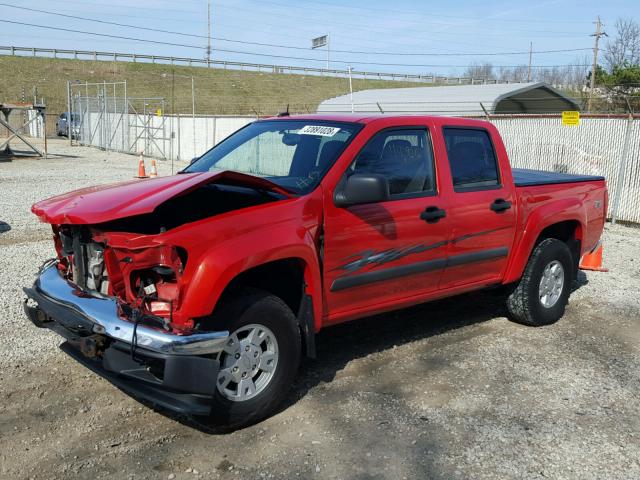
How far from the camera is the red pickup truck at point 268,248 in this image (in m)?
3.46

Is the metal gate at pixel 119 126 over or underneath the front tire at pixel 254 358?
over

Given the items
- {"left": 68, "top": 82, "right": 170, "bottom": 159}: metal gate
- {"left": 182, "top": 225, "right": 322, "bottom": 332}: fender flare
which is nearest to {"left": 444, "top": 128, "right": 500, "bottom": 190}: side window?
{"left": 182, "top": 225, "right": 322, "bottom": 332}: fender flare

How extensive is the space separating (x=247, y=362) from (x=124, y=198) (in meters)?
1.19

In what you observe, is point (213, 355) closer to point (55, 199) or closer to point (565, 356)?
point (55, 199)

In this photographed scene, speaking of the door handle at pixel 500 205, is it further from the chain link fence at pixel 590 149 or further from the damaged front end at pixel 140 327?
the chain link fence at pixel 590 149

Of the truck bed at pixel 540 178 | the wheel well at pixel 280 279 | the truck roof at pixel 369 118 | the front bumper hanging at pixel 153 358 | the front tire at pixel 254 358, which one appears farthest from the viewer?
the truck bed at pixel 540 178

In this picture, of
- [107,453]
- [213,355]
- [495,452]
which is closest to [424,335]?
[495,452]

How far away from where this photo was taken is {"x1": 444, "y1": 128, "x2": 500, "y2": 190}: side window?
508cm

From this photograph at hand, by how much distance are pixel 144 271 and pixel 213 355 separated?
0.61 m

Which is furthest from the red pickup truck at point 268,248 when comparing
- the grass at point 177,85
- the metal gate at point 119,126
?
the grass at point 177,85

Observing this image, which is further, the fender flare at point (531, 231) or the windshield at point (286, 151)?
the fender flare at point (531, 231)

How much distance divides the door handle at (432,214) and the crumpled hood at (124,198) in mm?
1167

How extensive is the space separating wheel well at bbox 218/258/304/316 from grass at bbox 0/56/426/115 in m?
46.3

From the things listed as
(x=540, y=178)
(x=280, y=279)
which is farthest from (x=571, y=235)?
(x=280, y=279)
